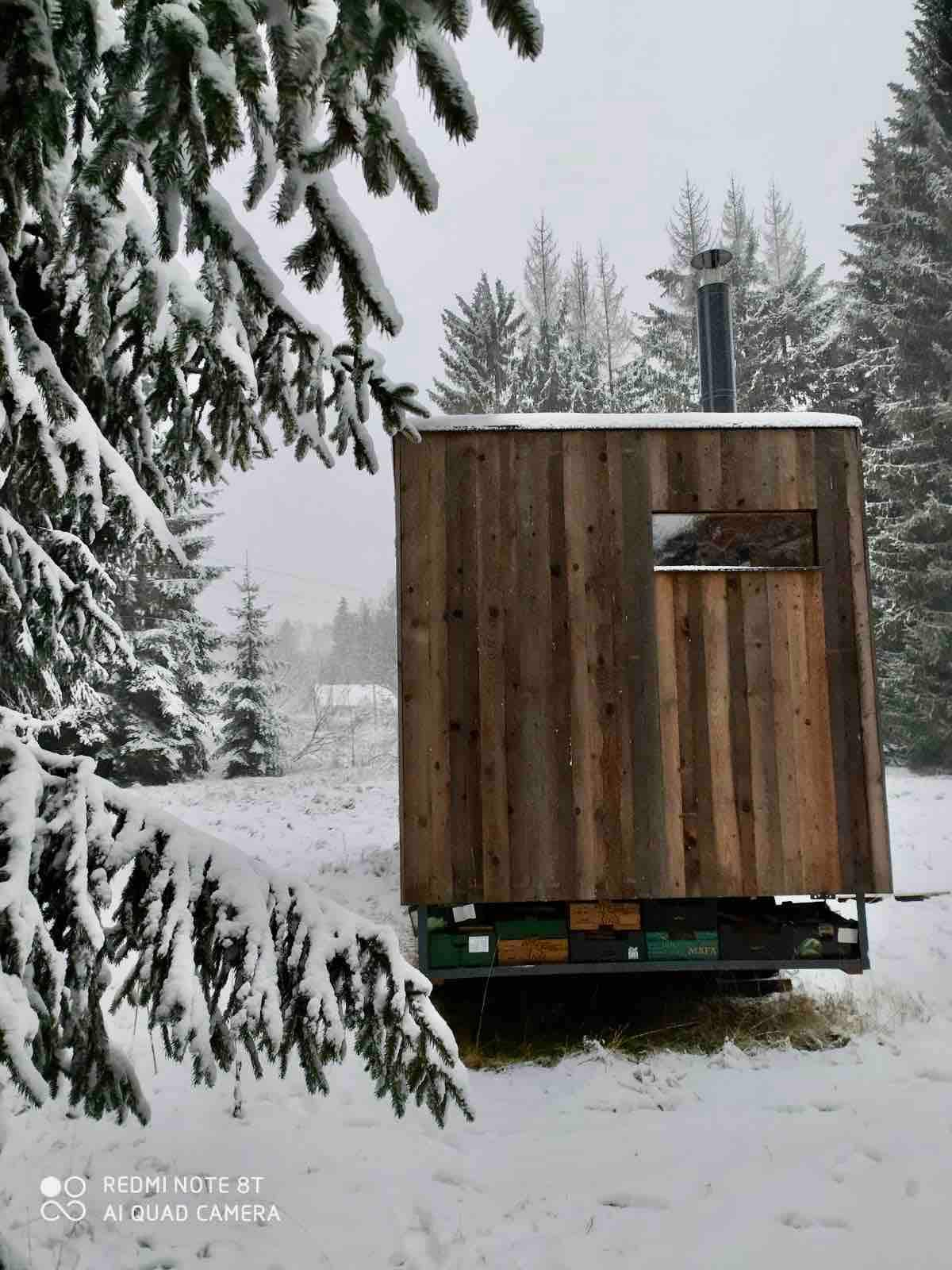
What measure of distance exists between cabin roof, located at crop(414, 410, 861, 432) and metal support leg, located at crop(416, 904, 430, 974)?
3.12m

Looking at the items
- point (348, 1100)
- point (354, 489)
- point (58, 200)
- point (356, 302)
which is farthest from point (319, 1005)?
point (354, 489)

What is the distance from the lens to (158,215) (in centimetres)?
170

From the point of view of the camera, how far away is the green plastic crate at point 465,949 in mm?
5707

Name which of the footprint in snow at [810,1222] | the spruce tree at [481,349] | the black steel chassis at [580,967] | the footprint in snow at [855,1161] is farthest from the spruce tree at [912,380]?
the footprint in snow at [810,1222]

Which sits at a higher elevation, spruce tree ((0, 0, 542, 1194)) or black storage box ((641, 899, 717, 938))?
spruce tree ((0, 0, 542, 1194))

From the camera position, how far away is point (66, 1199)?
3766 mm

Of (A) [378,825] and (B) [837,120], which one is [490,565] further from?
(B) [837,120]

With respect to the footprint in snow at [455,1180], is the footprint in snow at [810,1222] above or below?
above

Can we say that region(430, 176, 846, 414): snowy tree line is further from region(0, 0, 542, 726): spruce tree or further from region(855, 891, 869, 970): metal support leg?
region(0, 0, 542, 726): spruce tree

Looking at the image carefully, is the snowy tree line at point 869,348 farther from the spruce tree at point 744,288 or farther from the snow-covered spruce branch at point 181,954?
the snow-covered spruce branch at point 181,954

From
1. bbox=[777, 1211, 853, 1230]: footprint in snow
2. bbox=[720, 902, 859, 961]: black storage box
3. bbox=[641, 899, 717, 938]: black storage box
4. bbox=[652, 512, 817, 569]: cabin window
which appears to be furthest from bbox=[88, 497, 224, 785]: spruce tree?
bbox=[777, 1211, 853, 1230]: footprint in snow

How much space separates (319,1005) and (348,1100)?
345 centimetres

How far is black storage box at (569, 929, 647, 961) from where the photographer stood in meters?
5.71

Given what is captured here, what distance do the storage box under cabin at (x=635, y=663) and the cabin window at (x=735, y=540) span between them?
0.5 inches
